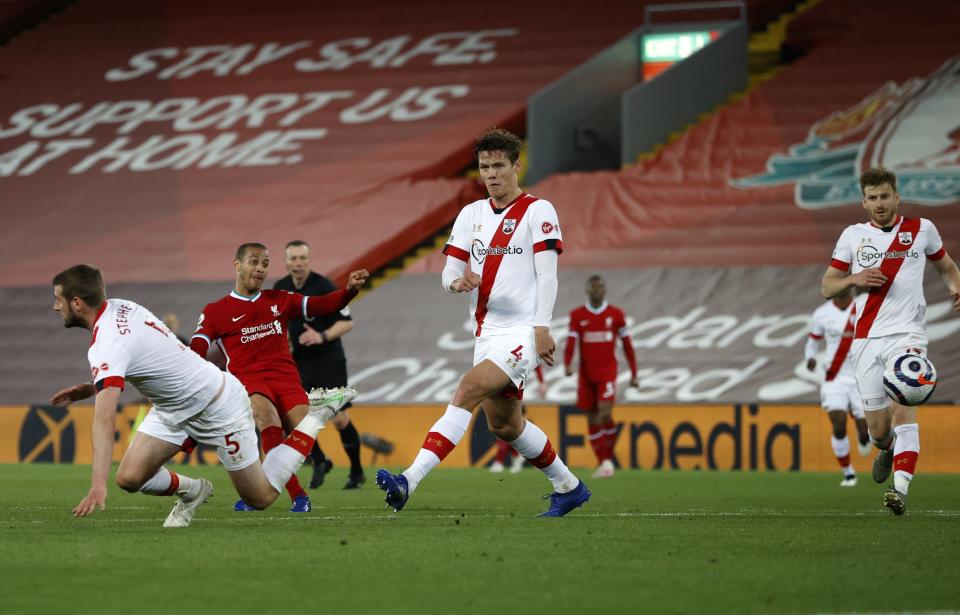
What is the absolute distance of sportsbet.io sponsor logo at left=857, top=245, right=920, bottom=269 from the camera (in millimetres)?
9820

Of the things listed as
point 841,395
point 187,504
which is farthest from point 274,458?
point 841,395

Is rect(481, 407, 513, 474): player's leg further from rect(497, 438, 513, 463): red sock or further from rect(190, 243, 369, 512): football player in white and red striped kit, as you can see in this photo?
rect(190, 243, 369, 512): football player in white and red striped kit

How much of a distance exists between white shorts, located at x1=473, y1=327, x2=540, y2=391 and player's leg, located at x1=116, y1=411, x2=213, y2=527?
1894mm

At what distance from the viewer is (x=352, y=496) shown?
12.1 metres

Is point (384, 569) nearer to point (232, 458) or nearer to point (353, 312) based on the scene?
point (232, 458)

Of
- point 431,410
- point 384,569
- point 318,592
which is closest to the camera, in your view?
point 318,592

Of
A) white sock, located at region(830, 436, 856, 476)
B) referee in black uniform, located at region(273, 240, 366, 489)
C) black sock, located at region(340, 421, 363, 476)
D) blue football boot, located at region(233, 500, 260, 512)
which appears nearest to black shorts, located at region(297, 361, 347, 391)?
referee in black uniform, located at region(273, 240, 366, 489)

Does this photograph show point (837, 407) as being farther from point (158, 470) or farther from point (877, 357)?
point (158, 470)

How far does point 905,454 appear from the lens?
982 cm

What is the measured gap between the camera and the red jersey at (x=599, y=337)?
1706 centimetres

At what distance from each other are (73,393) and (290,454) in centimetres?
158

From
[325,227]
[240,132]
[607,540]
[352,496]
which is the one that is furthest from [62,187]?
[607,540]

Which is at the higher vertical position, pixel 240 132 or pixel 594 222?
pixel 240 132

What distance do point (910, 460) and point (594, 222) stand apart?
528 inches
